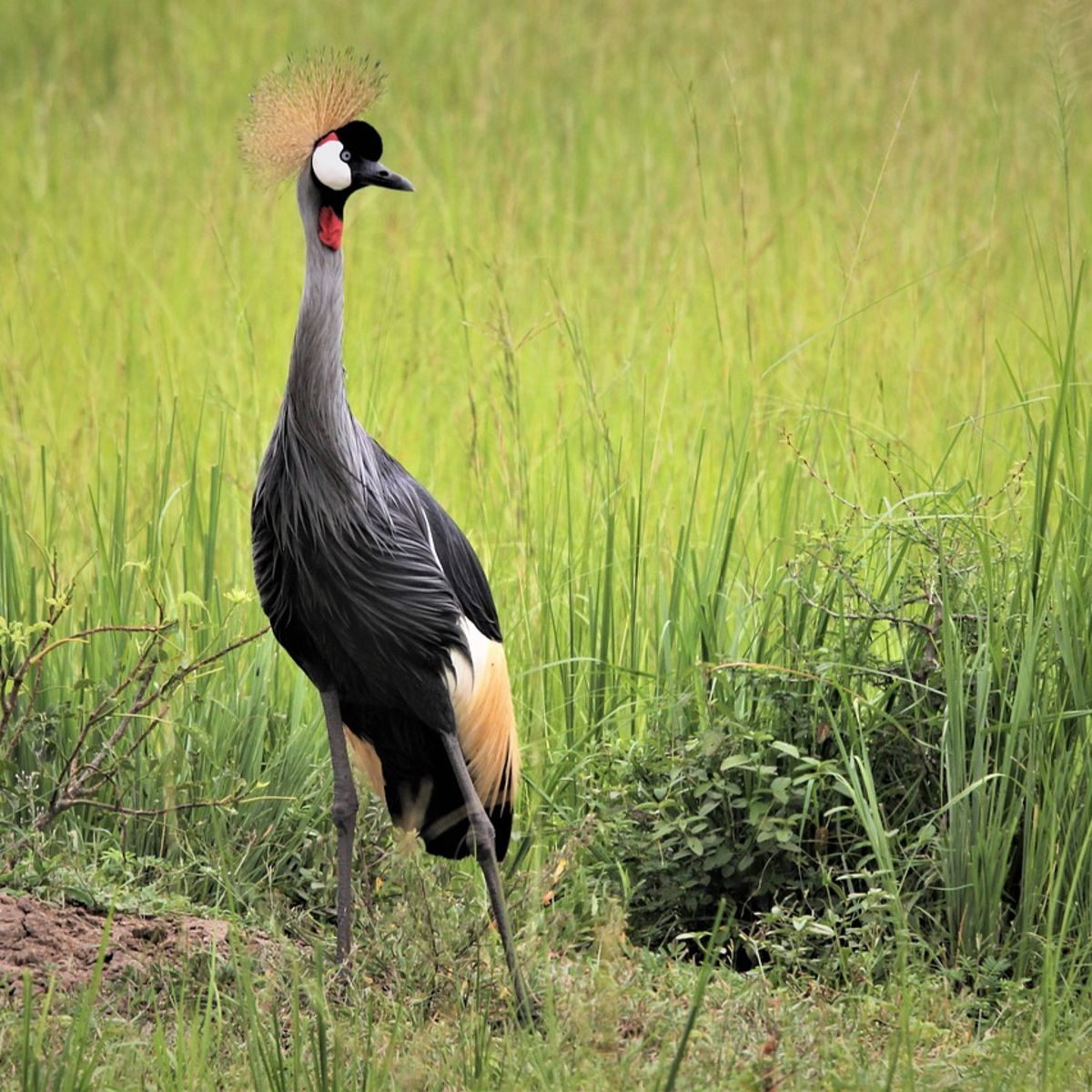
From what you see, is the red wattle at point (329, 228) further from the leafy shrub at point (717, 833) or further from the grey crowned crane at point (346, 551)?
the leafy shrub at point (717, 833)

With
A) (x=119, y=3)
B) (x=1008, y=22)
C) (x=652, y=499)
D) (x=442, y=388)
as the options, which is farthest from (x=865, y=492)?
(x=119, y=3)

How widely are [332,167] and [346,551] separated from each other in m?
0.77

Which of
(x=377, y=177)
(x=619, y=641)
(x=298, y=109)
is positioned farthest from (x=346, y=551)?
(x=619, y=641)

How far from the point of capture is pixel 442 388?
6555mm

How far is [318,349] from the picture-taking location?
3285 mm

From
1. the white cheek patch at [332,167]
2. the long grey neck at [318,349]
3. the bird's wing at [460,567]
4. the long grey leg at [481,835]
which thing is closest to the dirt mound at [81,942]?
the long grey leg at [481,835]

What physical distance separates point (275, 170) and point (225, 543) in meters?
2.09

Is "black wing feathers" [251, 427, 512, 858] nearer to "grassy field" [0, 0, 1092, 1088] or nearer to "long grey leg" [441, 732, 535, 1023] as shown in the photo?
"long grey leg" [441, 732, 535, 1023]

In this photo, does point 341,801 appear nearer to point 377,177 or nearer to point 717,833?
point 717,833

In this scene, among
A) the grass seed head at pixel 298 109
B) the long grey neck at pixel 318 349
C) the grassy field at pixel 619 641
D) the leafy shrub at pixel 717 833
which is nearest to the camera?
the grassy field at pixel 619 641

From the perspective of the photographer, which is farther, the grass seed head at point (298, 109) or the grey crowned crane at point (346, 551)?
the grass seed head at point (298, 109)

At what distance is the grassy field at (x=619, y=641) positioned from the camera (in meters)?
3.17

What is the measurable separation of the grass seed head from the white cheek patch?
0.08m

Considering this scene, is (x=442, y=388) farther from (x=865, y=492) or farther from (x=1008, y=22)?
(x=1008, y=22)
